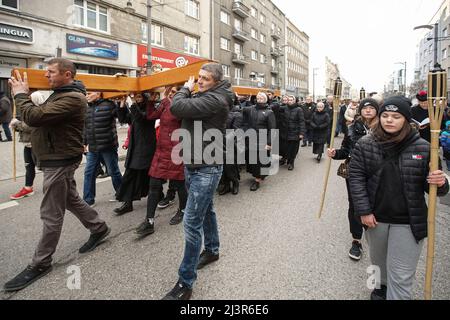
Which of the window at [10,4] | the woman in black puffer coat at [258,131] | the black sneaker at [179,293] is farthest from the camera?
the window at [10,4]

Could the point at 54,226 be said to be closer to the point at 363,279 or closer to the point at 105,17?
the point at 363,279

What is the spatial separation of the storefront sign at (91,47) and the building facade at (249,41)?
1161cm

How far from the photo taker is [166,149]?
4.08 m

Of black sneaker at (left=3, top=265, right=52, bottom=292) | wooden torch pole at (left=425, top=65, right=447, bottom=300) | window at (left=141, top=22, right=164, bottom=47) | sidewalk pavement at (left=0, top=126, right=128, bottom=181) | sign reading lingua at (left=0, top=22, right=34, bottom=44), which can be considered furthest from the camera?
window at (left=141, top=22, right=164, bottom=47)

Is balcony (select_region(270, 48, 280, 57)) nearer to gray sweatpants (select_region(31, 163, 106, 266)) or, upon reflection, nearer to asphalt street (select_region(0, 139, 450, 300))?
asphalt street (select_region(0, 139, 450, 300))

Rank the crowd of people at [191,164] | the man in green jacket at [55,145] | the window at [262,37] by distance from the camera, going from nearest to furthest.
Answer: the crowd of people at [191,164] < the man in green jacket at [55,145] < the window at [262,37]

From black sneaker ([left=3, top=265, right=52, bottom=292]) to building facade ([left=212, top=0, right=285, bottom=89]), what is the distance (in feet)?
85.7

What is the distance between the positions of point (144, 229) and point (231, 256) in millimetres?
Result: 1226

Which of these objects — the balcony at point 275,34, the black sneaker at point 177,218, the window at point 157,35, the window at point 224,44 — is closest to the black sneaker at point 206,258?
the black sneaker at point 177,218

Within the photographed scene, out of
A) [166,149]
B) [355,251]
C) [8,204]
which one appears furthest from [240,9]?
[355,251]

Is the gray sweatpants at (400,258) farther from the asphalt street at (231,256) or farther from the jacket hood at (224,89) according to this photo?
the jacket hood at (224,89)

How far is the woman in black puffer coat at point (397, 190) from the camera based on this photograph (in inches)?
84.7

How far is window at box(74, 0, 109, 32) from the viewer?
1566 centimetres

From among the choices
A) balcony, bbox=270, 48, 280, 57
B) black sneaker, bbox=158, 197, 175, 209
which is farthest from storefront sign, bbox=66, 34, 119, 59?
balcony, bbox=270, 48, 280, 57
